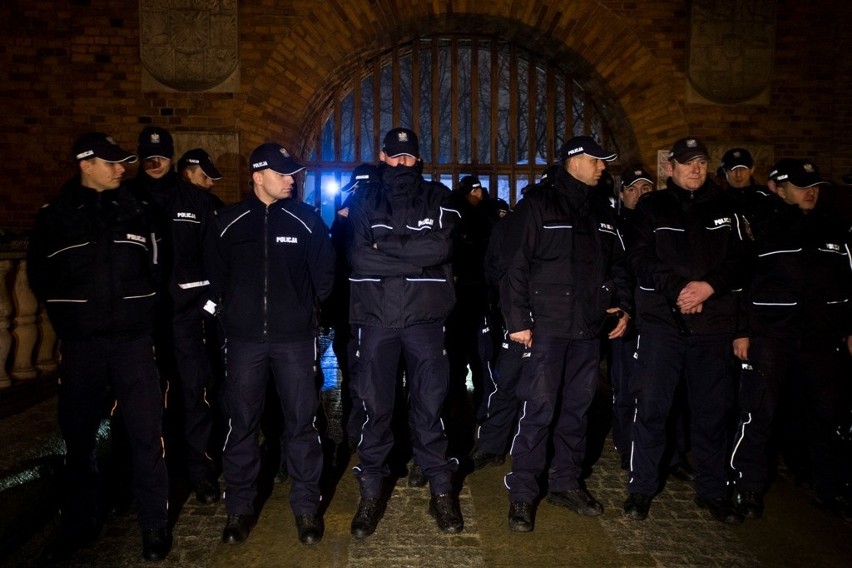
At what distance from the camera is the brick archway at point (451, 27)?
296 inches

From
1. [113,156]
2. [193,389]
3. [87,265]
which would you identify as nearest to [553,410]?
[193,389]

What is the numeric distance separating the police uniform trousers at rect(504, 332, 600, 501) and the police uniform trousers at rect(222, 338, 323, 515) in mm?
1261

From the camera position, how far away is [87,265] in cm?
328

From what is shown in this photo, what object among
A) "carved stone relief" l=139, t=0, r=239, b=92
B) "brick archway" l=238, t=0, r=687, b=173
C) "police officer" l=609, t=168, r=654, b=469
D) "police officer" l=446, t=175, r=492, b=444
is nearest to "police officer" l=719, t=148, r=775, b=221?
"police officer" l=609, t=168, r=654, b=469

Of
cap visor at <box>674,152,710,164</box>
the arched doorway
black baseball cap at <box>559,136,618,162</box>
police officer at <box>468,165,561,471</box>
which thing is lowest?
police officer at <box>468,165,561,471</box>

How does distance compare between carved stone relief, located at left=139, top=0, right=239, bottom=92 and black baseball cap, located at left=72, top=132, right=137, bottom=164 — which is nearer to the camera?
black baseball cap, located at left=72, top=132, right=137, bottom=164

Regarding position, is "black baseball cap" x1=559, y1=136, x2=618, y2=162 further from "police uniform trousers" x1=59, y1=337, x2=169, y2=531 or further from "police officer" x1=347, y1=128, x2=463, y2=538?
"police uniform trousers" x1=59, y1=337, x2=169, y2=531

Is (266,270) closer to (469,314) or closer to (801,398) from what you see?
(469,314)

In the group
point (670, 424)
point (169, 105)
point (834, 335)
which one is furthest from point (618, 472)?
point (169, 105)

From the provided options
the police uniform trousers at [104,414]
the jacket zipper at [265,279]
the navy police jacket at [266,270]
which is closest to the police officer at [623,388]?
the navy police jacket at [266,270]

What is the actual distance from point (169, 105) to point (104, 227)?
4646 mm

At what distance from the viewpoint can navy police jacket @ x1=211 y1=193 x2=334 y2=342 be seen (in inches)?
139

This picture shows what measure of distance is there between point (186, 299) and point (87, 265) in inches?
31.8

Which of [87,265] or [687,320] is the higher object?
[87,265]
